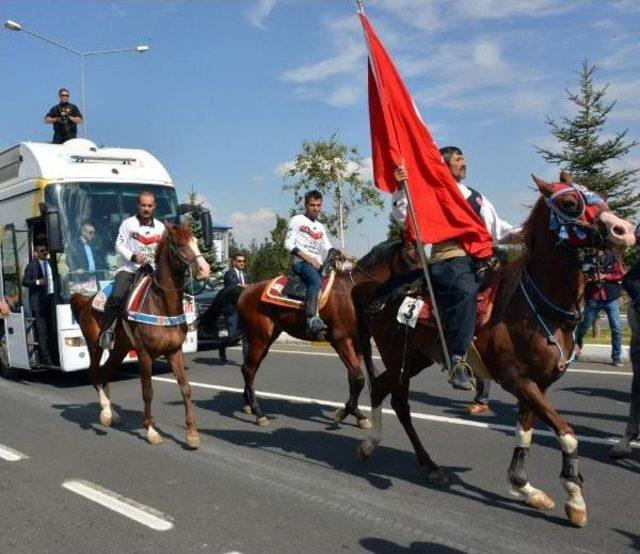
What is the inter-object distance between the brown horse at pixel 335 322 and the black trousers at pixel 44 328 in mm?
3816

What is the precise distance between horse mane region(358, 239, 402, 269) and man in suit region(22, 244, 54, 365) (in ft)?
20.5

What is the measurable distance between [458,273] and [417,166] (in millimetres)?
906

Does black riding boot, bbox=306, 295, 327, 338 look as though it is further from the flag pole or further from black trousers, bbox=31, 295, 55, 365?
black trousers, bbox=31, 295, 55, 365

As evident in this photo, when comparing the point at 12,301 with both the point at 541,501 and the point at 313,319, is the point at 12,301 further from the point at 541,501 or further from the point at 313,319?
the point at 541,501

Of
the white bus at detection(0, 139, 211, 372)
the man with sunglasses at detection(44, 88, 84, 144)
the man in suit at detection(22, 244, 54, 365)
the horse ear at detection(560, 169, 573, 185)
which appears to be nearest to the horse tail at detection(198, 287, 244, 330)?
the white bus at detection(0, 139, 211, 372)

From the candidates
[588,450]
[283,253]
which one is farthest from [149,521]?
[283,253]

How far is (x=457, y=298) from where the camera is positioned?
5.06 m

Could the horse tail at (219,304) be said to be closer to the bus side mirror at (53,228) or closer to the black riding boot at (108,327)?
the black riding boot at (108,327)

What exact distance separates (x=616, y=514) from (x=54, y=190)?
31.0 ft

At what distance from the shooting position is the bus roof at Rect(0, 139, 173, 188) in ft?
36.7

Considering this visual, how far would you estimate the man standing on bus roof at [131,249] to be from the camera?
315 inches

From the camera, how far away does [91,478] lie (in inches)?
236

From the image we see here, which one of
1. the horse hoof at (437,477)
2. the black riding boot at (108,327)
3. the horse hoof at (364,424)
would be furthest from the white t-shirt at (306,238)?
the horse hoof at (437,477)

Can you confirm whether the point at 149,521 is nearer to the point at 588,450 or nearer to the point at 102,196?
the point at 588,450
